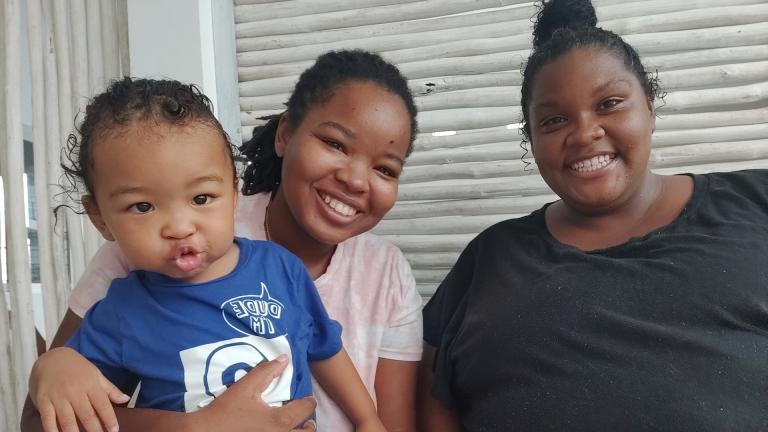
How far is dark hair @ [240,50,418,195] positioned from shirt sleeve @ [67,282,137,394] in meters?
0.57

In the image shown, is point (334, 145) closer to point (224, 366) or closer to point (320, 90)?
point (320, 90)

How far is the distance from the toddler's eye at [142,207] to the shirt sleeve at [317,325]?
0.33 metres

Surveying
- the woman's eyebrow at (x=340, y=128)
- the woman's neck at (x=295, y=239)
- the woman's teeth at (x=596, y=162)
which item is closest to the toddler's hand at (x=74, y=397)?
the woman's neck at (x=295, y=239)

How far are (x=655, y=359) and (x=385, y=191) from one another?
0.63 metres

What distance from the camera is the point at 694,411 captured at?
1.04m

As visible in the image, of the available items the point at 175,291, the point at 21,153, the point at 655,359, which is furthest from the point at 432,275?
the point at 21,153

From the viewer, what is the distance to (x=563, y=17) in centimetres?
151

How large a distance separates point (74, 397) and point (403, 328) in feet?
2.23

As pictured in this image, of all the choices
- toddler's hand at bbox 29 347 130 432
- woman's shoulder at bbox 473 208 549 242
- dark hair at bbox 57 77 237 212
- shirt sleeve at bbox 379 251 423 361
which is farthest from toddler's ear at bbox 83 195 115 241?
woman's shoulder at bbox 473 208 549 242

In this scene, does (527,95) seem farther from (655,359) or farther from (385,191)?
(655,359)

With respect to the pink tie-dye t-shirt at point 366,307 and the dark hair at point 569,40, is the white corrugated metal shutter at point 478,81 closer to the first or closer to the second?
the dark hair at point 569,40

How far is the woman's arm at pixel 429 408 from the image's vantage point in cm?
136

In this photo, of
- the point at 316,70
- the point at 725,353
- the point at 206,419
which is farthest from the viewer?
the point at 316,70

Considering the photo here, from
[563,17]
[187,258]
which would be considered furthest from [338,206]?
[563,17]
